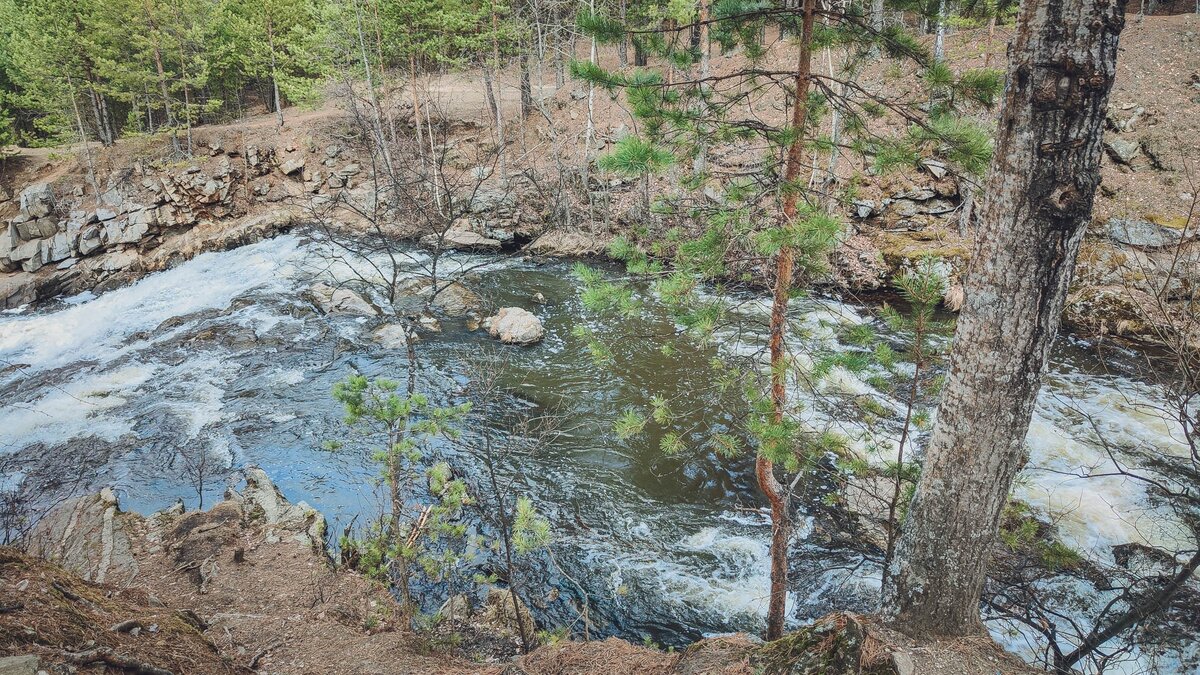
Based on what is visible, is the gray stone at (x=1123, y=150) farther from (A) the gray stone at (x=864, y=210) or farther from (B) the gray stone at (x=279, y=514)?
(B) the gray stone at (x=279, y=514)

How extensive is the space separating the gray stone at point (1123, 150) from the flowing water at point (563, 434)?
6.35 m

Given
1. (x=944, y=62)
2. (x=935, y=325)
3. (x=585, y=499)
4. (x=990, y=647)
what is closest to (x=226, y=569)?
(x=585, y=499)

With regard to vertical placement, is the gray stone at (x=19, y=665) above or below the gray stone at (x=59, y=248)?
above

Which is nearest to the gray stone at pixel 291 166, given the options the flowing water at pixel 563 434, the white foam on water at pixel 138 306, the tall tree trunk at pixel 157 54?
the tall tree trunk at pixel 157 54

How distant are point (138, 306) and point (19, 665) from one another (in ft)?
58.1

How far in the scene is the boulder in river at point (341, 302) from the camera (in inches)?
601

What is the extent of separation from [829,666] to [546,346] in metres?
10.9

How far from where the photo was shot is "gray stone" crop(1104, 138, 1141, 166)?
14.5 metres

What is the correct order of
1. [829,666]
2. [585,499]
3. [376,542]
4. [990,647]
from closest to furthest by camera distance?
[829,666] → [990,647] → [376,542] → [585,499]

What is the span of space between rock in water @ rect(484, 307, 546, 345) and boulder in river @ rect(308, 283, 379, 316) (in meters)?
3.54

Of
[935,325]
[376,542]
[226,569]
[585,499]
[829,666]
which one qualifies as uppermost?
[935,325]

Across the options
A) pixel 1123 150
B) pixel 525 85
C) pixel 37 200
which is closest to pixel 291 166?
pixel 37 200

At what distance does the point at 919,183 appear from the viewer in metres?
16.0

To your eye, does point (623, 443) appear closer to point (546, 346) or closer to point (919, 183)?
point (546, 346)
